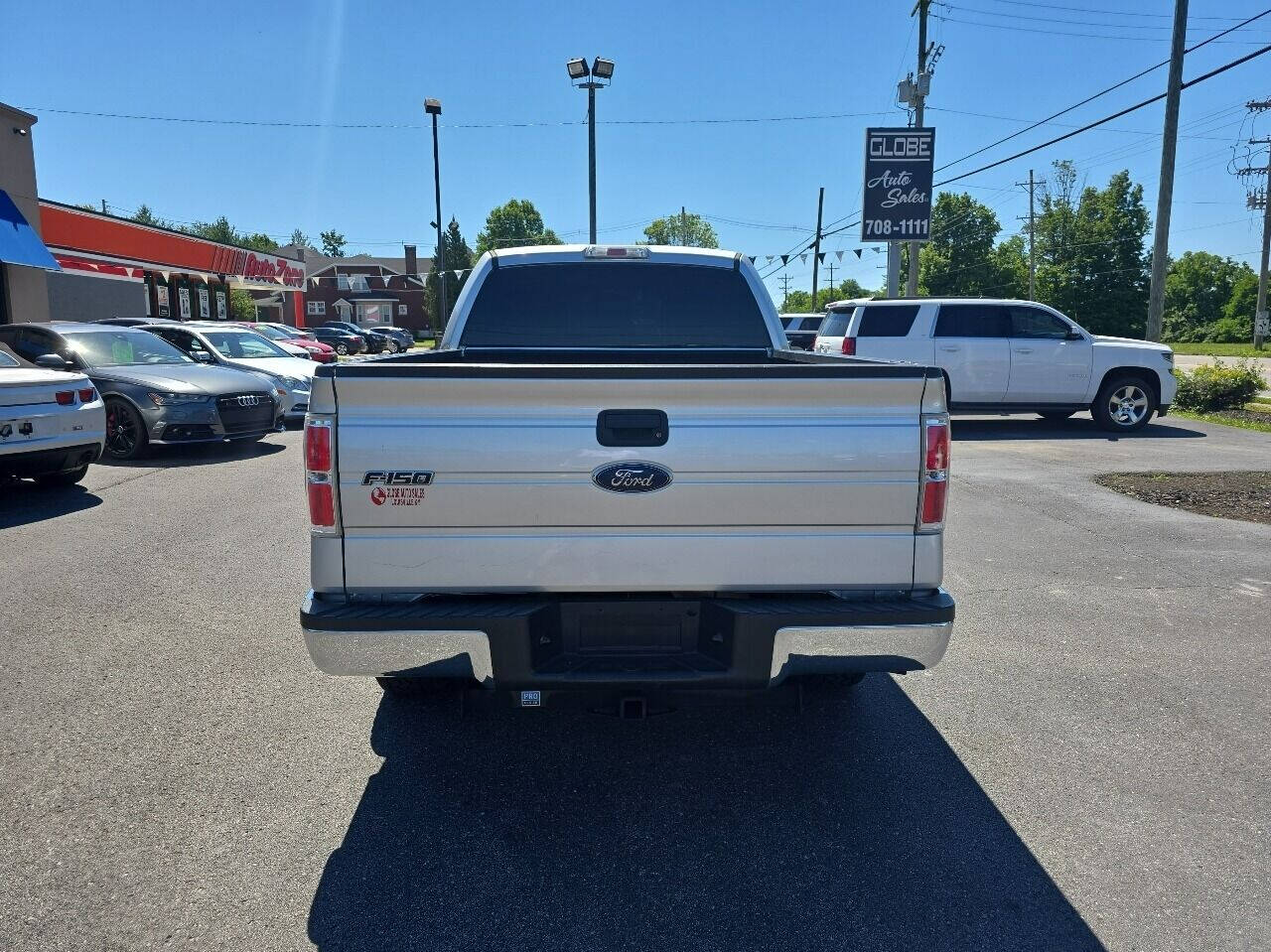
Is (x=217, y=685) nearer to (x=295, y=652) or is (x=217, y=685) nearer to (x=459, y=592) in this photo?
(x=295, y=652)

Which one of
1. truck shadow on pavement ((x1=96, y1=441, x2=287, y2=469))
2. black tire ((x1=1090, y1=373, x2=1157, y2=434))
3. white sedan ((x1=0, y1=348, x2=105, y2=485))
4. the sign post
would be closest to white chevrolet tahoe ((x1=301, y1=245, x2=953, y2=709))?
white sedan ((x1=0, y1=348, x2=105, y2=485))

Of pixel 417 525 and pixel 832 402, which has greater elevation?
pixel 832 402

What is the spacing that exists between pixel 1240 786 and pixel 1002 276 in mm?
93880

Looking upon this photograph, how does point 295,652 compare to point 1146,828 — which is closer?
point 1146,828

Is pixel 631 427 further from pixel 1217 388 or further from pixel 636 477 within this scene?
pixel 1217 388

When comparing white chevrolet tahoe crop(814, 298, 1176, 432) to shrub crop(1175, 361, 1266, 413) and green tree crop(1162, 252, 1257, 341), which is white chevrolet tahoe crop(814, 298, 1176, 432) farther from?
green tree crop(1162, 252, 1257, 341)

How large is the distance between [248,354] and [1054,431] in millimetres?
13749

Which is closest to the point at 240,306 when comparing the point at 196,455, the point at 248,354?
the point at 248,354

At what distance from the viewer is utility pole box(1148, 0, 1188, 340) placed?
58.0 ft

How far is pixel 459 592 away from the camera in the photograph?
3037 millimetres

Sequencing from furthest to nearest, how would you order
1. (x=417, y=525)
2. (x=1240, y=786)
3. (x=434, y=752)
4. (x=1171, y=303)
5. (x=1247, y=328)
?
(x=1171, y=303)
(x=1247, y=328)
(x=434, y=752)
(x=1240, y=786)
(x=417, y=525)

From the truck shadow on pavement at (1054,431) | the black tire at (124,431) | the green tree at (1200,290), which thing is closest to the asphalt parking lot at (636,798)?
the black tire at (124,431)

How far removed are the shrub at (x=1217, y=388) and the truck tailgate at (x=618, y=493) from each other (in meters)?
16.1

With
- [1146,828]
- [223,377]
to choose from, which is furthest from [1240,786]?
[223,377]
